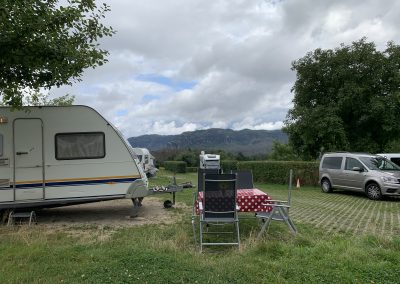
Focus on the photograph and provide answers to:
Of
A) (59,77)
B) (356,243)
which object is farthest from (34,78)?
(356,243)

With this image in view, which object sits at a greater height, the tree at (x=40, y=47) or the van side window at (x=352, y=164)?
the tree at (x=40, y=47)

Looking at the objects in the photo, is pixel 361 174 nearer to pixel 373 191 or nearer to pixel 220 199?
pixel 373 191

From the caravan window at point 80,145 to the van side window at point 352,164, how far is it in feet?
36.6

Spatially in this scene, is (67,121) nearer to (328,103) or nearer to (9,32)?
(9,32)

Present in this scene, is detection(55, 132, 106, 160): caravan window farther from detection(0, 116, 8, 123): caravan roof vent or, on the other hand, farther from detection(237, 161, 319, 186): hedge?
detection(237, 161, 319, 186): hedge

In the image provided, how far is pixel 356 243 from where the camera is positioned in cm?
636

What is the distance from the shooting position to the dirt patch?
33.1 ft

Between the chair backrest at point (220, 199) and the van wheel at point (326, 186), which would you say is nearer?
the chair backrest at point (220, 199)

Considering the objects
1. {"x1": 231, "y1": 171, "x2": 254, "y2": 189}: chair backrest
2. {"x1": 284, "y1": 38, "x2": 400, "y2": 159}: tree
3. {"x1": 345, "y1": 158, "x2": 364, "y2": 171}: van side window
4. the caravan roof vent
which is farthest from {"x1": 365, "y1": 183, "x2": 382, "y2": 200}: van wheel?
the caravan roof vent

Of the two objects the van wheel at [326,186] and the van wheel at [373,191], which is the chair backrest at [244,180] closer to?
the van wheel at [373,191]

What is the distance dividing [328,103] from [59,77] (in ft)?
69.5

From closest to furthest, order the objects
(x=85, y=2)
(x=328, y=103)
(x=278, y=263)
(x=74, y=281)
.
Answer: (x=74, y=281) < (x=278, y=263) < (x=85, y=2) < (x=328, y=103)

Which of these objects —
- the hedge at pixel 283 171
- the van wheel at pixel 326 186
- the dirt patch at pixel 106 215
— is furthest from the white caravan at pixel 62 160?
the hedge at pixel 283 171

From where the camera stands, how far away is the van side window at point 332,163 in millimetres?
18406
